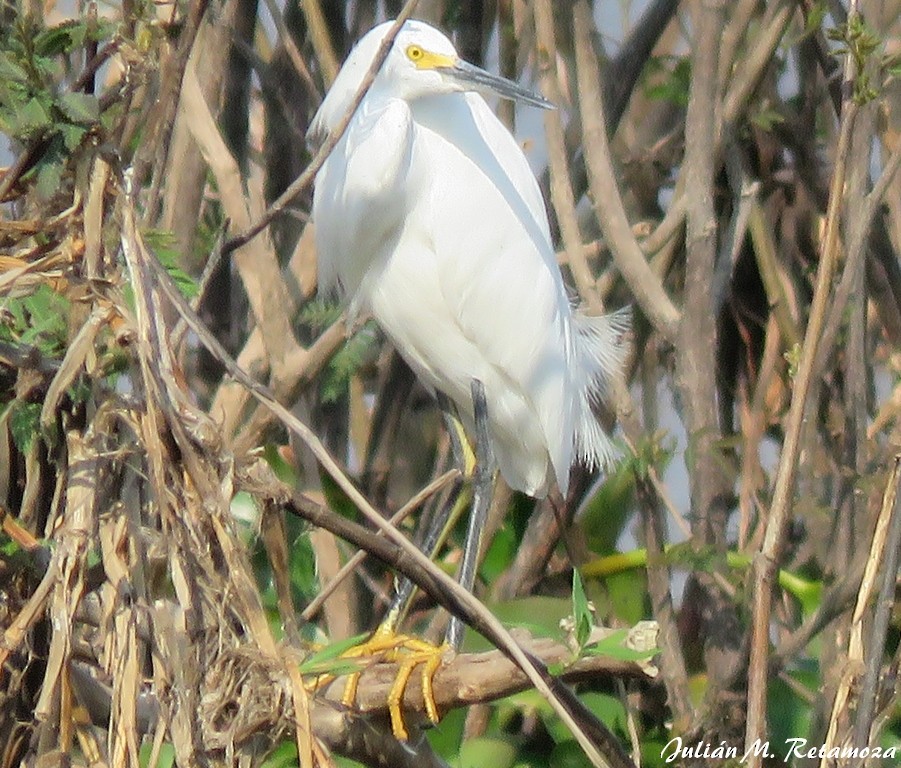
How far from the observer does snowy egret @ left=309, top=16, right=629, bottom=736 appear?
2.00m

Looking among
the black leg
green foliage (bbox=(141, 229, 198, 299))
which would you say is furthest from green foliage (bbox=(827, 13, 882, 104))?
the black leg

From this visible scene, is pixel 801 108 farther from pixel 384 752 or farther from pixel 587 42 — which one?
pixel 384 752

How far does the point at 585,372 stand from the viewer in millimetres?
2242

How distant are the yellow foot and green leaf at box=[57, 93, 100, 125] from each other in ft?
2.34

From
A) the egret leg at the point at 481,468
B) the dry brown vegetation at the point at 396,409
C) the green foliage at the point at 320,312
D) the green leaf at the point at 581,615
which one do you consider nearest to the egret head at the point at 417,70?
the dry brown vegetation at the point at 396,409

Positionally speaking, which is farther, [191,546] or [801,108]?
[801,108]

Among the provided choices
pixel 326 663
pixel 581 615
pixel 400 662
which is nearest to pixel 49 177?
pixel 326 663

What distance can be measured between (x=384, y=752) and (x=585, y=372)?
0.91 meters

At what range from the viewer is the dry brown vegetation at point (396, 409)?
3.15 ft

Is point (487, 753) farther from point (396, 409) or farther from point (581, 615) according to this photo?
point (581, 615)

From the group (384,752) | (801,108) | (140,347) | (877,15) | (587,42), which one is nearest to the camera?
(140,347)

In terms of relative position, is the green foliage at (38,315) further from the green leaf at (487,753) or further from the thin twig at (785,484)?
the green leaf at (487,753)

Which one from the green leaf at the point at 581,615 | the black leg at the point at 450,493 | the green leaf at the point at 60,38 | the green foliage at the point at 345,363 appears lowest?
the black leg at the point at 450,493

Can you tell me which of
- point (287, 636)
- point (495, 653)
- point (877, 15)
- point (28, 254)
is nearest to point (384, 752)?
point (495, 653)
